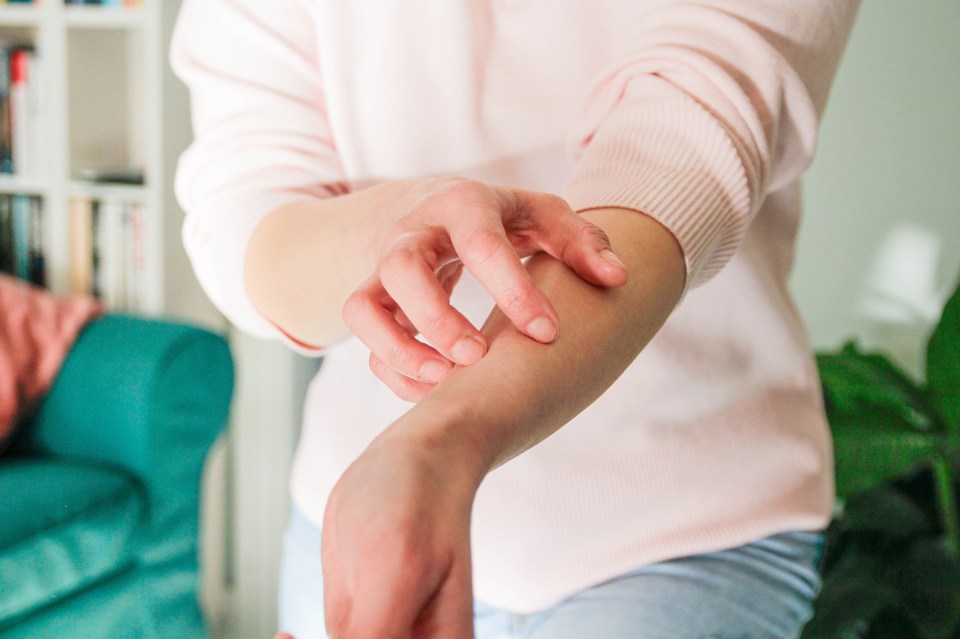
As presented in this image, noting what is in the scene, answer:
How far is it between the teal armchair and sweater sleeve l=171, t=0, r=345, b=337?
77cm

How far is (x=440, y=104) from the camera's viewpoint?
591mm

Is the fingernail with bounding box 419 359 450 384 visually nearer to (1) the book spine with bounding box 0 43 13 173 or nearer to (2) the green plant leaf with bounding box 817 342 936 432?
(2) the green plant leaf with bounding box 817 342 936 432

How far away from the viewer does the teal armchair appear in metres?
1.19

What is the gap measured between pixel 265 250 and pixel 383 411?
16 cm

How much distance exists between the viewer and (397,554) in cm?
23

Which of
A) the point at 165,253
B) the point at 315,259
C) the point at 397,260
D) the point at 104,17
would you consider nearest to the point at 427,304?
the point at 397,260

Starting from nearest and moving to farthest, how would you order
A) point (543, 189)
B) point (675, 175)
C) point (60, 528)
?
point (675, 175) < point (543, 189) < point (60, 528)

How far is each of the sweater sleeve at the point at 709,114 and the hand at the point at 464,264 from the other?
7cm

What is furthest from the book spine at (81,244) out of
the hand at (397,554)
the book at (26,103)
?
the hand at (397,554)

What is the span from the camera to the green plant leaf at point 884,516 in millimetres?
1368

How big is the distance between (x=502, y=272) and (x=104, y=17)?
1576 mm

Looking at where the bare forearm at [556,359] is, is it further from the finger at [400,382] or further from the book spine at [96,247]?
the book spine at [96,247]

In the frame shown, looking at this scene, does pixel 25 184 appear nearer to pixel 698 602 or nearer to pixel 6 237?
pixel 6 237

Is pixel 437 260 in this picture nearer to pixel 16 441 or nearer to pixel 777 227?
pixel 777 227
